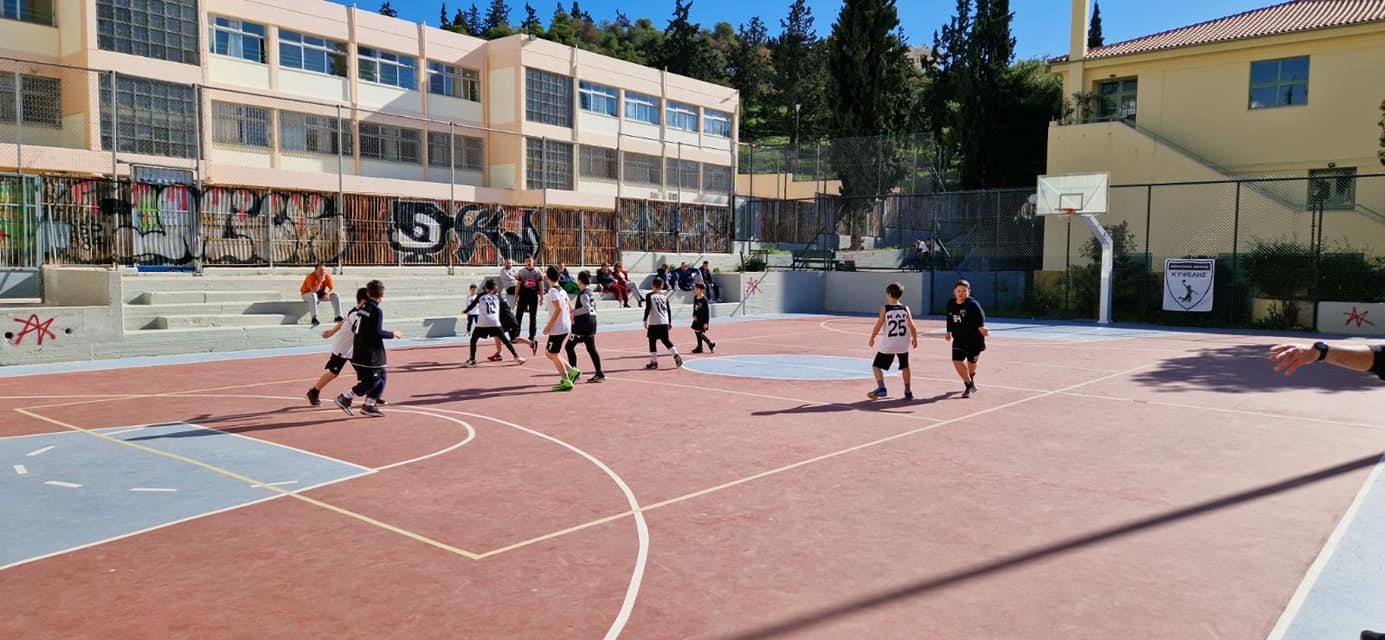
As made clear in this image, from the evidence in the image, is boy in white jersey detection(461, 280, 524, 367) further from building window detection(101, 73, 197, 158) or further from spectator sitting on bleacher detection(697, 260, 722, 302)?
building window detection(101, 73, 197, 158)

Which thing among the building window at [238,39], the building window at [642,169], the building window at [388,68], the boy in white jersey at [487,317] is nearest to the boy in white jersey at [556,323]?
the boy in white jersey at [487,317]

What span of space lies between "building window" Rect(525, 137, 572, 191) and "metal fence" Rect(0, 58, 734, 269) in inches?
4.2

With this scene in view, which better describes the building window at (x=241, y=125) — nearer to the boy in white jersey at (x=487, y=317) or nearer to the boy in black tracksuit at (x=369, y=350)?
the boy in white jersey at (x=487, y=317)

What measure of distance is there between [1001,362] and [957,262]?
1503 cm


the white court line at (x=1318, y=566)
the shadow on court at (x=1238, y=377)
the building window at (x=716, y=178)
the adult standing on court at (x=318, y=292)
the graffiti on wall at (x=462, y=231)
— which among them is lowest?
the white court line at (x=1318, y=566)

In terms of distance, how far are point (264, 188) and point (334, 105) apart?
287cm

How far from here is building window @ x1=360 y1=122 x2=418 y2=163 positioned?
1483 inches

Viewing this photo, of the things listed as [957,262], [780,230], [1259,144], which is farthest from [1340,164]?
[780,230]

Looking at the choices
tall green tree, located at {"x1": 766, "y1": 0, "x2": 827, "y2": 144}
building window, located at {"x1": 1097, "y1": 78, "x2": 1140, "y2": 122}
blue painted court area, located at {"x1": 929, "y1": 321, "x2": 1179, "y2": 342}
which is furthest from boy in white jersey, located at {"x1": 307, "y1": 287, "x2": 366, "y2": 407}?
tall green tree, located at {"x1": 766, "y1": 0, "x2": 827, "y2": 144}

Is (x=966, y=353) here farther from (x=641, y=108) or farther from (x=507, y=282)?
(x=641, y=108)

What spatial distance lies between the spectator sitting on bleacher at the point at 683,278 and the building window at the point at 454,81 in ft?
63.0

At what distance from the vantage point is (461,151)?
41031 millimetres

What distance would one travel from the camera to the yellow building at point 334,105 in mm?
27312

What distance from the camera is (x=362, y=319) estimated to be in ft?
33.8
